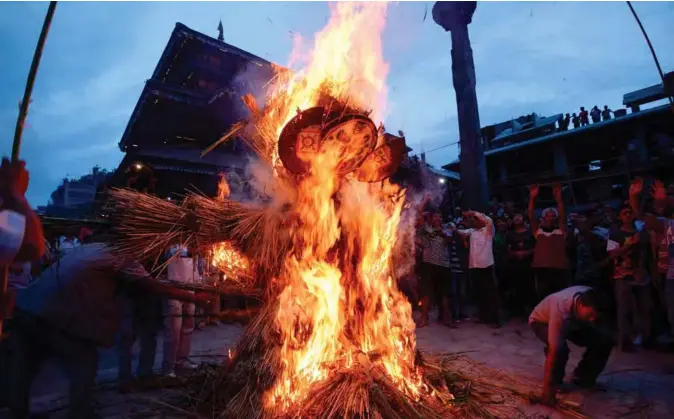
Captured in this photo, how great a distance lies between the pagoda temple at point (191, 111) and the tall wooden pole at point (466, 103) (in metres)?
7.46

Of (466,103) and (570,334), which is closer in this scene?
(570,334)

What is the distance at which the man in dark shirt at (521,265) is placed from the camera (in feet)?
27.0

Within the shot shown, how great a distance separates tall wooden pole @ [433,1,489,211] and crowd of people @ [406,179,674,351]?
4.53 meters

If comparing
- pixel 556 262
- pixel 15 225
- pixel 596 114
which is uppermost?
pixel 596 114

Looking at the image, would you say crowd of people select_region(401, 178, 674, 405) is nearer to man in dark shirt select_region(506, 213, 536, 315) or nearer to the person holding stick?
man in dark shirt select_region(506, 213, 536, 315)

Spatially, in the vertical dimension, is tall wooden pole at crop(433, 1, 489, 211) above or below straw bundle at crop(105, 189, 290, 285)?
above

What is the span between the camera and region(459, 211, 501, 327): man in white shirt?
26.5 feet

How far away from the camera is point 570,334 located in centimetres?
482

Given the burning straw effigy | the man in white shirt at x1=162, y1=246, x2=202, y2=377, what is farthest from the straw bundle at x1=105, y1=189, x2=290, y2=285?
the man in white shirt at x1=162, y1=246, x2=202, y2=377

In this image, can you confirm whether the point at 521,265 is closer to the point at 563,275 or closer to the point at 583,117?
the point at 563,275

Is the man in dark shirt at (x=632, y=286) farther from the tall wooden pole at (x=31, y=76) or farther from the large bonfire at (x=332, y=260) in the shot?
the tall wooden pole at (x=31, y=76)

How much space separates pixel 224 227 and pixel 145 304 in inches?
75.7

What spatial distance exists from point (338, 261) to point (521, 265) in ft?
18.3

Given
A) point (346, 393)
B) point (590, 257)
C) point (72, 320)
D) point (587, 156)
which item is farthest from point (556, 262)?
point (587, 156)
